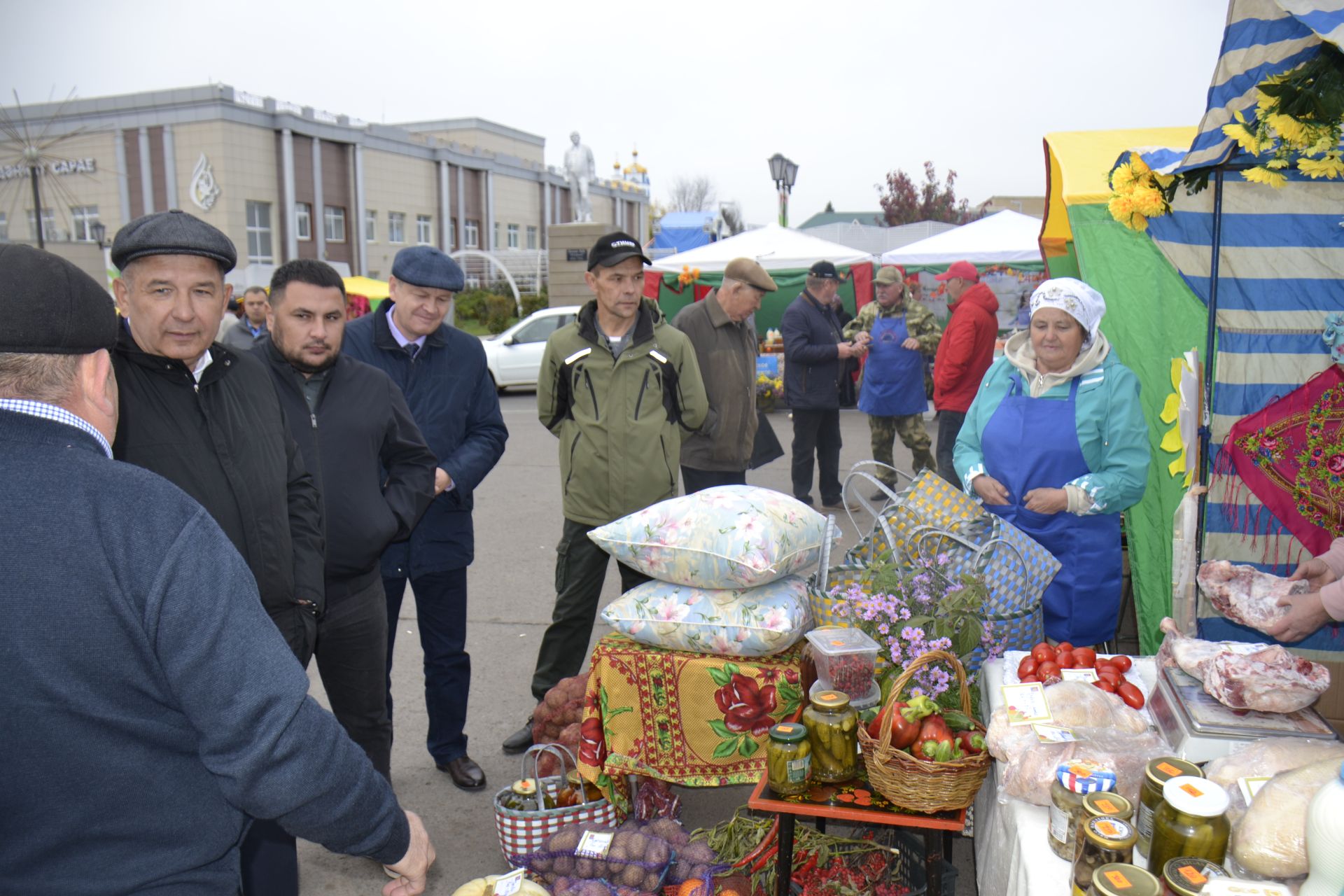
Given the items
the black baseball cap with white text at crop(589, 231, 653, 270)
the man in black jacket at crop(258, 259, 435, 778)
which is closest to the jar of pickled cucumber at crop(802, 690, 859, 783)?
the man in black jacket at crop(258, 259, 435, 778)

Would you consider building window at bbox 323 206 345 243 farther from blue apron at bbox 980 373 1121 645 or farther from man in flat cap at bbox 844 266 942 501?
blue apron at bbox 980 373 1121 645

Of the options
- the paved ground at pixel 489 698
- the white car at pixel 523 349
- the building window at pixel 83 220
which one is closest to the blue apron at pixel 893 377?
the paved ground at pixel 489 698

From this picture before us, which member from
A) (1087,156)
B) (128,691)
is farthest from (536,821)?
(1087,156)

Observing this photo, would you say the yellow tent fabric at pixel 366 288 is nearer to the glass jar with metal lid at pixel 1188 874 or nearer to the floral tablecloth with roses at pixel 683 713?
the floral tablecloth with roses at pixel 683 713

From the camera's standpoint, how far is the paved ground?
3172 mm

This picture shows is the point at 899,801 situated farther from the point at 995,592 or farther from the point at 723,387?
the point at 723,387

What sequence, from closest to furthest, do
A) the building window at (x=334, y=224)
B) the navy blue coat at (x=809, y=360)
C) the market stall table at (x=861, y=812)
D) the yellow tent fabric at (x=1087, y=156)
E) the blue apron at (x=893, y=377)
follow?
the market stall table at (x=861, y=812), the yellow tent fabric at (x=1087, y=156), the navy blue coat at (x=809, y=360), the blue apron at (x=893, y=377), the building window at (x=334, y=224)

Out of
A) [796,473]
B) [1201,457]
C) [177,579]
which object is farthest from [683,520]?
[796,473]

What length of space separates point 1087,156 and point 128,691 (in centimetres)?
489

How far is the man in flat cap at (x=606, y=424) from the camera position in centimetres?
391

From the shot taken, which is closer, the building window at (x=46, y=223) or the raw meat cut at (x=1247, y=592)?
the raw meat cut at (x=1247, y=592)

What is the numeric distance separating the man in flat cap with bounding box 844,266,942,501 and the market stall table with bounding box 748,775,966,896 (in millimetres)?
5482

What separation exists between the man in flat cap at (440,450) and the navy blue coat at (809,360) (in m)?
4.09

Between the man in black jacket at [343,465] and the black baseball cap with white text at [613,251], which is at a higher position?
the black baseball cap with white text at [613,251]
